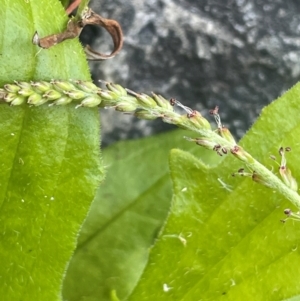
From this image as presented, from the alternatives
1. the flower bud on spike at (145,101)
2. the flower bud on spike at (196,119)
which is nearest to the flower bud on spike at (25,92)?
the flower bud on spike at (145,101)

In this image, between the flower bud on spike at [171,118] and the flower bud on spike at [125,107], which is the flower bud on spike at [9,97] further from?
the flower bud on spike at [171,118]

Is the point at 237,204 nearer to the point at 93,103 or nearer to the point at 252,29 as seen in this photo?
the point at 93,103

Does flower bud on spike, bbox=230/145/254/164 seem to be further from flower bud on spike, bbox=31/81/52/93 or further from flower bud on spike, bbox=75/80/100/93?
flower bud on spike, bbox=31/81/52/93

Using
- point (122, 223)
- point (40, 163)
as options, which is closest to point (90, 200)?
point (40, 163)

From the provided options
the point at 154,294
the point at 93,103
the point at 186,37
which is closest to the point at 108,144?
the point at 186,37

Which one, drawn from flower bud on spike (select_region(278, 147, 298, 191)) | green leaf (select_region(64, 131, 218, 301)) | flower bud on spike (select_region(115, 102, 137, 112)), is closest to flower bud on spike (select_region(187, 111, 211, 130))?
flower bud on spike (select_region(115, 102, 137, 112))
